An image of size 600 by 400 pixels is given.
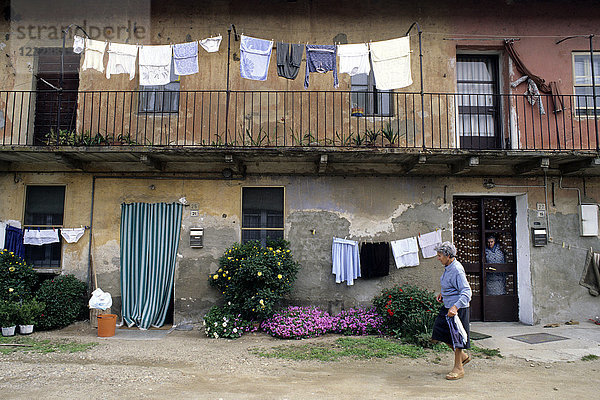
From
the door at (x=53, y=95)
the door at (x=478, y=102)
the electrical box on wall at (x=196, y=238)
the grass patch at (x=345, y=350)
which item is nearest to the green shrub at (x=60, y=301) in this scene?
the electrical box on wall at (x=196, y=238)

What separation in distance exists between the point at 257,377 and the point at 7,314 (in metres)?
5.54

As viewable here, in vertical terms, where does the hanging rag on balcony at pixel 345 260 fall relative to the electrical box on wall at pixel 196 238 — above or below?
below

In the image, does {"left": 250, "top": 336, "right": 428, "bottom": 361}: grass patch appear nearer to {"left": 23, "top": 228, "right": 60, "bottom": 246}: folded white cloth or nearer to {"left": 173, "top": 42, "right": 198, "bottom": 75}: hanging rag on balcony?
{"left": 23, "top": 228, "right": 60, "bottom": 246}: folded white cloth

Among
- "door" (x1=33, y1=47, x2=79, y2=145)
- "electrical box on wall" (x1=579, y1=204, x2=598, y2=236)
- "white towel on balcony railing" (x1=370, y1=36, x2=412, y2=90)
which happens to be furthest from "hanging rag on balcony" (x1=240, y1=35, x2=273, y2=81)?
"electrical box on wall" (x1=579, y1=204, x2=598, y2=236)

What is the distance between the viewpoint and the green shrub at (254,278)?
854 cm

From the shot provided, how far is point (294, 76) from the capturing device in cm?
924

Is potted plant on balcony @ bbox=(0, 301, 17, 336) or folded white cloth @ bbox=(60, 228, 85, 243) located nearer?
potted plant on balcony @ bbox=(0, 301, 17, 336)

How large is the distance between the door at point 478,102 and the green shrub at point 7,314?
33.3 ft

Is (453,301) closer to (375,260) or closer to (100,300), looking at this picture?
(375,260)

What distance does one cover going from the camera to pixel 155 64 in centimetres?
920

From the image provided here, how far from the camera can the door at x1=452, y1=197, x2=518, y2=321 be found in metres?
9.93

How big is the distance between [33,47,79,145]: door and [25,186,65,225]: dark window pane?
51.8 inches

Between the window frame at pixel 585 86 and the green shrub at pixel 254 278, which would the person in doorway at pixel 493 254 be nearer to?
the window frame at pixel 585 86

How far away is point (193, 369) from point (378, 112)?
6774 millimetres
